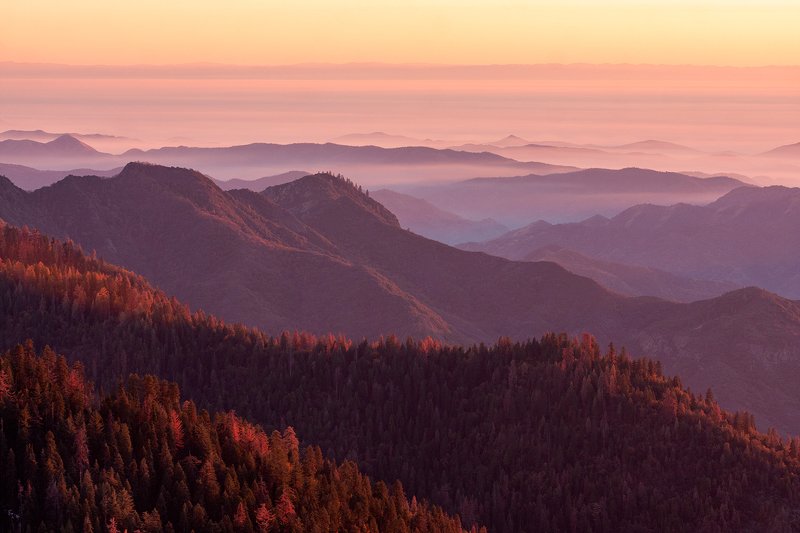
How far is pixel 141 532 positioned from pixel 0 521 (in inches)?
829

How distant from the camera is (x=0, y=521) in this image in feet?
655

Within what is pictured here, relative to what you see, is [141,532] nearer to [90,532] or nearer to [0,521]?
[90,532]

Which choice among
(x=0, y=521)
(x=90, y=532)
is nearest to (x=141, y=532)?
(x=90, y=532)

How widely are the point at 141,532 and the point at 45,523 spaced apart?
14332 millimetres

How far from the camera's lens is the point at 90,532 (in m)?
193

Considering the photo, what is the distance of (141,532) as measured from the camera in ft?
655

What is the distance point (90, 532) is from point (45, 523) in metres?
10.6

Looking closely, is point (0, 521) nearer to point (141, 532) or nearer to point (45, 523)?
point (45, 523)

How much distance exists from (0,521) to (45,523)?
265 inches

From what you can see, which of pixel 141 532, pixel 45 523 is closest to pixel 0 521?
pixel 45 523

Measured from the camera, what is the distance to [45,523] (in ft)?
655
